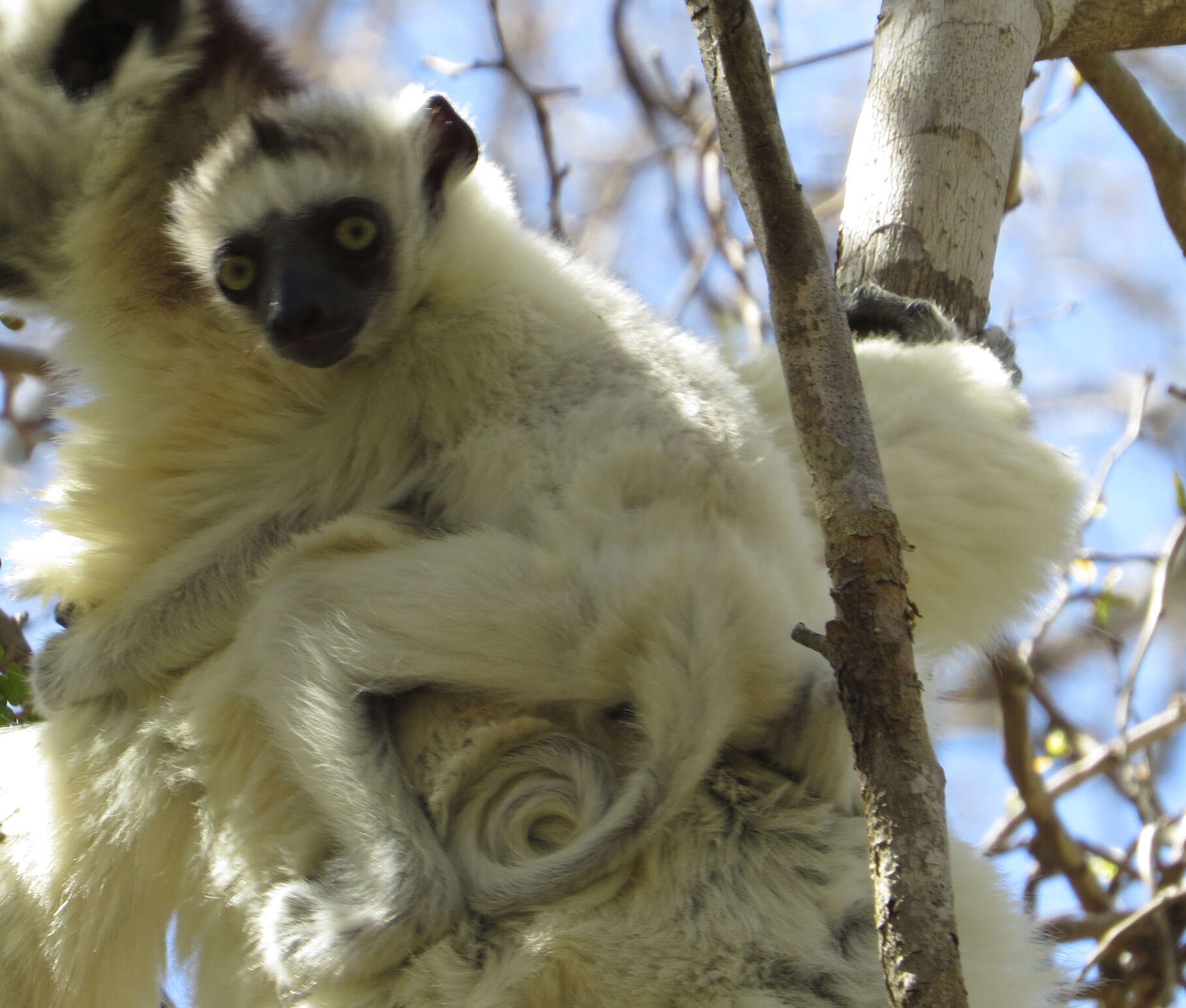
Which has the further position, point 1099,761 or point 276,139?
point 1099,761

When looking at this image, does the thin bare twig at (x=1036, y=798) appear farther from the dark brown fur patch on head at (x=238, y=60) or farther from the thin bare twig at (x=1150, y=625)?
the dark brown fur patch on head at (x=238, y=60)

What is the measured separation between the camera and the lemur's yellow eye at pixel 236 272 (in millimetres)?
3521

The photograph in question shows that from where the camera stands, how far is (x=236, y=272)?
11.7 ft

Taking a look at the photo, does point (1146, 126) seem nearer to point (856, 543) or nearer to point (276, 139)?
point (276, 139)

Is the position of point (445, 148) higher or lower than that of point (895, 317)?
higher

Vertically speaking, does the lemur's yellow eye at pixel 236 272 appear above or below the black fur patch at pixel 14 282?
below

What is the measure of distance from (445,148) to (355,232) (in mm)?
432

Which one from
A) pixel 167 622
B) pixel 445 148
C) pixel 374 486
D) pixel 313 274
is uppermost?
pixel 445 148

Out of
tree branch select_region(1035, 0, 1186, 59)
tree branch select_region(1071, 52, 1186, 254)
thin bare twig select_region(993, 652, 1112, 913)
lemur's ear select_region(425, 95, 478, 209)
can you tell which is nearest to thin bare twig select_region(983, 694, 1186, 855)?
thin bare twig select_region(993, 652, 1112, 913)

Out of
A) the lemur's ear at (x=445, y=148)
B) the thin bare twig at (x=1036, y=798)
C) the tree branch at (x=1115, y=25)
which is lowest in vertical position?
the thin bare twig at (x=1036, y=798)

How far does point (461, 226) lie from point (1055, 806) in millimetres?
3735

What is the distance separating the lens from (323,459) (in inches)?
128

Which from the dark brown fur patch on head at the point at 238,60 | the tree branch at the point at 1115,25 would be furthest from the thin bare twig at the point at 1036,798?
the dark brown fur patch on head at the point at 238,60

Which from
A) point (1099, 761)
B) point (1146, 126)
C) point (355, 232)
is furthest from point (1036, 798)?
point (355, 232)
